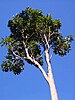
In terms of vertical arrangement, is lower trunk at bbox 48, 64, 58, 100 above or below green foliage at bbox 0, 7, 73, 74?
below

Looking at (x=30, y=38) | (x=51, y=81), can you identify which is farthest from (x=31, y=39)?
(x=51, y=81)

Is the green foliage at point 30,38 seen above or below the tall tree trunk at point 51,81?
above

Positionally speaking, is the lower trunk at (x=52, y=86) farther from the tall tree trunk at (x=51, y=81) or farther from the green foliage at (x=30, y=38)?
the green foliage at (x=30, y=38)

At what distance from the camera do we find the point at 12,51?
30953 mm

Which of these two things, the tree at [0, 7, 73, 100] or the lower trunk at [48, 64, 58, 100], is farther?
the tree at [0, 7, 73, 100]

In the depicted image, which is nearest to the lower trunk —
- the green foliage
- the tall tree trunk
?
the tall tree trunk

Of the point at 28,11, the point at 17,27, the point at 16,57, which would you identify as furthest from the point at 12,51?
the point at 28,11

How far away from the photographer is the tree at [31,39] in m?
31.1

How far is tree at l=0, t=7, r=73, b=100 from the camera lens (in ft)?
102

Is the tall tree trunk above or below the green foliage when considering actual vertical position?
below

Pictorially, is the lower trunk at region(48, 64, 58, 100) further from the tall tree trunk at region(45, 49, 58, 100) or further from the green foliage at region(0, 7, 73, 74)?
the green foliage at region(0, 7, 73, 74)

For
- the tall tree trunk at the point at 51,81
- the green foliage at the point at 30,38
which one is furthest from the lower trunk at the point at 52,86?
the green foliage at the point at 30,38

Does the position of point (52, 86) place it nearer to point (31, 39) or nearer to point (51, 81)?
point (51, 81)

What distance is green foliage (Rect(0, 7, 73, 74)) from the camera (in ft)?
102
